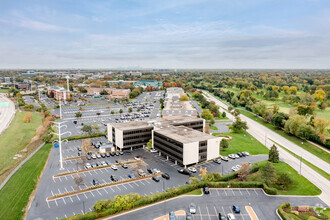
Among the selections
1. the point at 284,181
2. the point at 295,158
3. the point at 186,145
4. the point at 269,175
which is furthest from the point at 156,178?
the point at 295,158

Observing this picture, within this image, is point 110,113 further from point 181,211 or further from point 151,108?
point 181,211

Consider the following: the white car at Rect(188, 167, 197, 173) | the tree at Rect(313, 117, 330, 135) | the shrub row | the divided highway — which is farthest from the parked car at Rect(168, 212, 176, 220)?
the tree at Rect(313, 117, 330, 135)

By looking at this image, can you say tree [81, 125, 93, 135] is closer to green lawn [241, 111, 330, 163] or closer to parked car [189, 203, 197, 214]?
parked car [189, 203, 197, 214]

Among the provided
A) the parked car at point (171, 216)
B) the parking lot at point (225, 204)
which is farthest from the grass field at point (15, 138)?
the parked car at point (171, 216)

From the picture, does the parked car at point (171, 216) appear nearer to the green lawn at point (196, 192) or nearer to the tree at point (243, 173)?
the green lawn at point (196, 192)

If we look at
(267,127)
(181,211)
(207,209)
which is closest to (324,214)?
(207,209)

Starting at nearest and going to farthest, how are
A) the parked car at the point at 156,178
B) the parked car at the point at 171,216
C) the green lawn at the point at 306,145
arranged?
the parked car at the point at 171,216 → the parked car at the point at 156,178 → the green lawn at the point at 306,145
